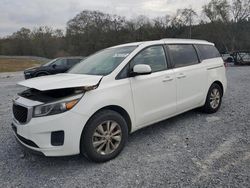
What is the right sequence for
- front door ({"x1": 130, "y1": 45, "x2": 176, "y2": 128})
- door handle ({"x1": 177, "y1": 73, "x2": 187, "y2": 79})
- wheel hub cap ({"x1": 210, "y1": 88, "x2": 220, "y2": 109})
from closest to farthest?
front door ({"x1": 130, "y1": 45, "x2": 176, "y2": 128})
door handle ({"x1": 177, "y1": 73, "x2": 187, "y2": 79})
wheel hub cap ({"x1": 210, "y1": 88, "x2": 220, "y2": 109})

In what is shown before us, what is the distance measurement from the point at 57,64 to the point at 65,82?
1134cm

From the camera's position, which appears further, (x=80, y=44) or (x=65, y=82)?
(x=80, y=44)

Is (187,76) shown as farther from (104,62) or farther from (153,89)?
(104,62)

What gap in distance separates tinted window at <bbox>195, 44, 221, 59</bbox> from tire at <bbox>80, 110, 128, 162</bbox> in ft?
9.19

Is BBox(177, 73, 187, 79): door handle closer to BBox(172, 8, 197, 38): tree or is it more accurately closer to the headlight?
the headlight

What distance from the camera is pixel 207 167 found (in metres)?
3.17

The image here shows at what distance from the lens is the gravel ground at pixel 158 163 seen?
294 centimetres

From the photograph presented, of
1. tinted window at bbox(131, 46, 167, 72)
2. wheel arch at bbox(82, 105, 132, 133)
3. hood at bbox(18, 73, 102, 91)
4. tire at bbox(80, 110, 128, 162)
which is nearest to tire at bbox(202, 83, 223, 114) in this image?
tinted window at bbox(131, 46, 167, 72)

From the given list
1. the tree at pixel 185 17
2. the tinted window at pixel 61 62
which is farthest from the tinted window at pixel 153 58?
the tree at pixel 185 17

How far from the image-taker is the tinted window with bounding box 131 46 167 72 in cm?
399

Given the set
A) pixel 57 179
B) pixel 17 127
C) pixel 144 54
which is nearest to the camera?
pixel 57 179

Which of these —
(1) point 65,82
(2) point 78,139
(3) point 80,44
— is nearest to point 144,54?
(1) point 65,82

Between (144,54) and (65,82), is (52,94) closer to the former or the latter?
(65,82)

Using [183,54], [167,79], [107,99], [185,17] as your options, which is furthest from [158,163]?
[185,17]
